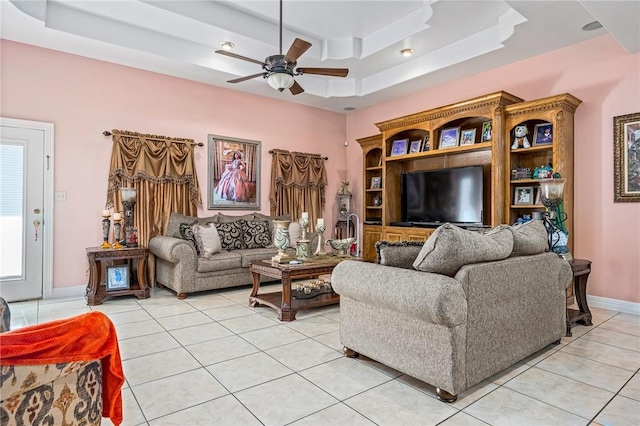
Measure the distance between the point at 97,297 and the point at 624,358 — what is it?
4881 millimetres

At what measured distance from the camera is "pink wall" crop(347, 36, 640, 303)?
155 inches

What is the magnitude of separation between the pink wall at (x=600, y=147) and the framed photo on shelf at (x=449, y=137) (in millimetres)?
990

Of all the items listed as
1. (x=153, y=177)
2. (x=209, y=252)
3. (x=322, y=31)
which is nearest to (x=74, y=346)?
(x=209, y=252)

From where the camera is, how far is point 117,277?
4355 mm

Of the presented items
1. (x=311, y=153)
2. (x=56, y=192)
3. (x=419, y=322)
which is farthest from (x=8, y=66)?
(x=419, y=322)

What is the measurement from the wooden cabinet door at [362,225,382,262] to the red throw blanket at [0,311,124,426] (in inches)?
199

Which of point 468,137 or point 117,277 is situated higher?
point 468,137

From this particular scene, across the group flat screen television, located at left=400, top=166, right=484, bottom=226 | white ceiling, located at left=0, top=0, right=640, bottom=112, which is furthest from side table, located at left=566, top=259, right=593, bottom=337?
white ceiling, located at left=0, top=0, right=640, bottom=112

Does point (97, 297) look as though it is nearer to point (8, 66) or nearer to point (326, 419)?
point (8, 66)

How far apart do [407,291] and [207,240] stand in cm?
323

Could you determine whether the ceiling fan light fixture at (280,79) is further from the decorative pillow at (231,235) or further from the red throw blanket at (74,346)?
the red throw blanket at (74,346)

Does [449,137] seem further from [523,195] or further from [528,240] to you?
[528,240]

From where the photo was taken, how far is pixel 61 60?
4.45m

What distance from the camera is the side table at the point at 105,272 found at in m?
4.15
